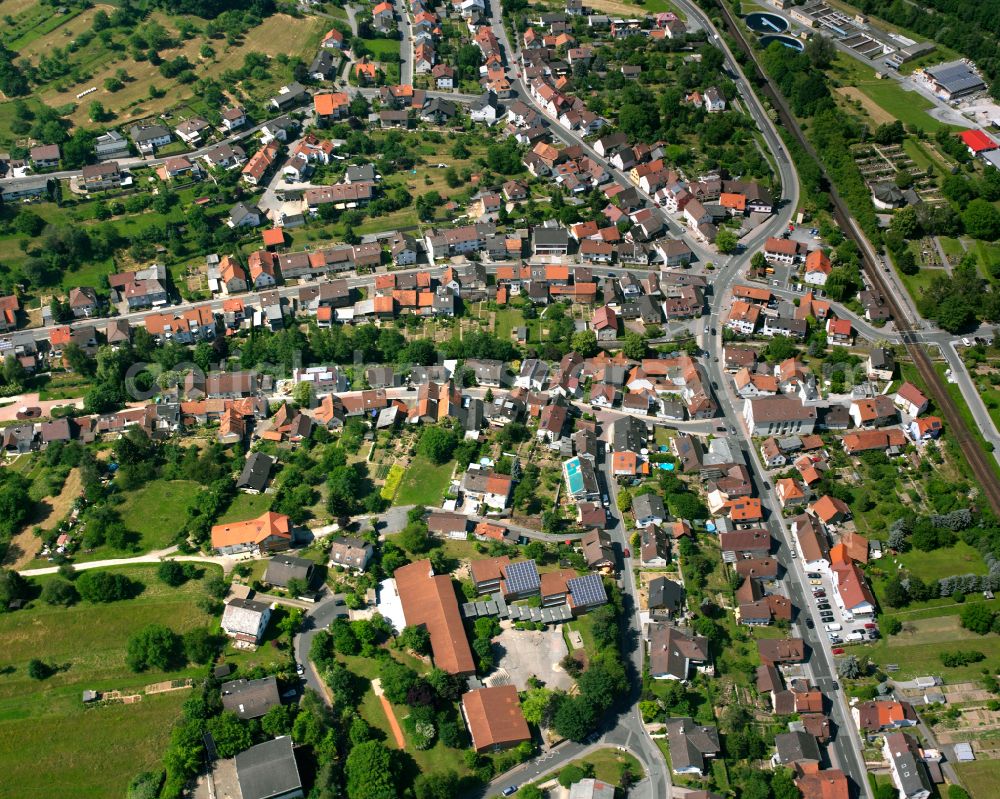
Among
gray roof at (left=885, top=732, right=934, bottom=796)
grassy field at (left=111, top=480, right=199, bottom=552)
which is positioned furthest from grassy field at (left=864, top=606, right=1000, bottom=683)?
grassy field at (left=111, top=480, right=199, bottom=552)

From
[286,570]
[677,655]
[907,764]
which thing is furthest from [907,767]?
[286,570]

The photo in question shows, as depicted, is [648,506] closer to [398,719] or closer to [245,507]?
[398,719]

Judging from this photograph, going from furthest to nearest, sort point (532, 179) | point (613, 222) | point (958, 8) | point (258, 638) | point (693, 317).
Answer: point (958, 8)
point (532, 179)
point (613, 222)
point (693, 317)
point (258, 638)

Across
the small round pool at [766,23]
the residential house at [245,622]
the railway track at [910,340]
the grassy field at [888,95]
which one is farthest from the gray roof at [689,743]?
the small round pool at [766,23]

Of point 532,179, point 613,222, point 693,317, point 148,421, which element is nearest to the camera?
point 148,421

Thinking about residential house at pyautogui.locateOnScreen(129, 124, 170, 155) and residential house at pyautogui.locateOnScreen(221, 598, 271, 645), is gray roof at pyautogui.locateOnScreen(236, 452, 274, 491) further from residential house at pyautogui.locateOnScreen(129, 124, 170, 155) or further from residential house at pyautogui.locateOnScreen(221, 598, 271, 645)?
residential house at pyautogui.locateOnScreen(129, 124, 170, 155)

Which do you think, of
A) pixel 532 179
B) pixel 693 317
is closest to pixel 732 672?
pixel 693 317

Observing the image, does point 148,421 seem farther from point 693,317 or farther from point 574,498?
point 693,317
